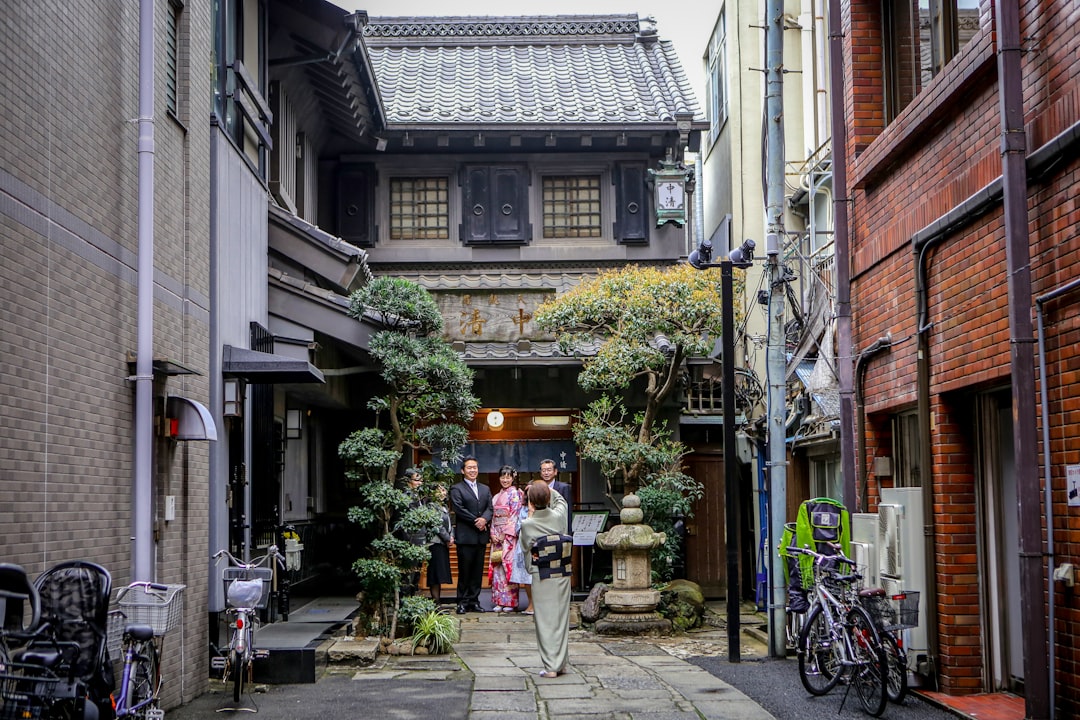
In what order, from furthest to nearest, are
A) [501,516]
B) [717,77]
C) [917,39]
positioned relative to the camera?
[717,77] → [501,516] → [917,39]

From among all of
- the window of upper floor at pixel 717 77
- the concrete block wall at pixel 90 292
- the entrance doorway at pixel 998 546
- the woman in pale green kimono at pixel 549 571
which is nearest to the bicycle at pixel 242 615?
the concrete block wall at pixel 90 292

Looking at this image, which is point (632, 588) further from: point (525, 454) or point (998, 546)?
point (998, 546)

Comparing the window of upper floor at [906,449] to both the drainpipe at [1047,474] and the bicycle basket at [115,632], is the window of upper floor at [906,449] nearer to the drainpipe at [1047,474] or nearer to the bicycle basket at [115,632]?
the drainpipe at [1047,474]

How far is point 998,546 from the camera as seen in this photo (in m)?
10.2

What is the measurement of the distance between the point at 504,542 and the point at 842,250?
7603mm

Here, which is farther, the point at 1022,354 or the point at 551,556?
the point at 551,556

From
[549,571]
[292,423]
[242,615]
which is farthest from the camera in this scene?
[292,423]

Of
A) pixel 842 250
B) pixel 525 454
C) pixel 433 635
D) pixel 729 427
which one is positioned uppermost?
pixel 842 250

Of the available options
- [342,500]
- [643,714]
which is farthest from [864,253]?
[342,500]

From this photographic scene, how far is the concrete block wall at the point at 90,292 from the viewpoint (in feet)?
25.2

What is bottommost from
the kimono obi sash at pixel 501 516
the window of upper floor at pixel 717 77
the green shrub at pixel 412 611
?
the green shrub at pixel 412 611

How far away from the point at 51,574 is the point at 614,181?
612 inches

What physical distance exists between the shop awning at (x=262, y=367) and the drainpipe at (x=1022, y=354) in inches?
268

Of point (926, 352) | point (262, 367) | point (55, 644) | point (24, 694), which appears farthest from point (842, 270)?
point (24, 694)
